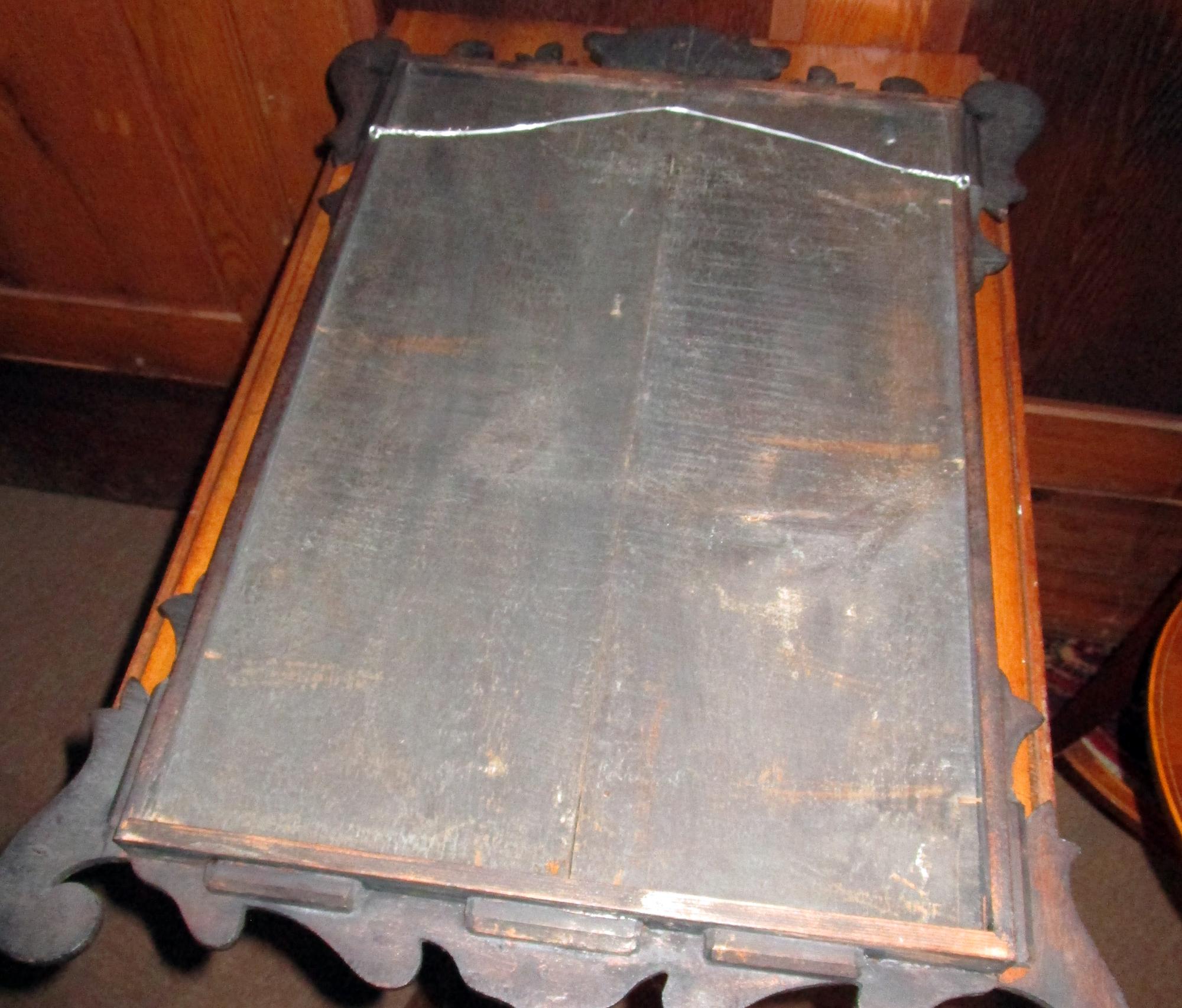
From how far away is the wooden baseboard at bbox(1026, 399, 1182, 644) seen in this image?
153 centimetres

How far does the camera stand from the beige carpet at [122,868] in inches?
60.1

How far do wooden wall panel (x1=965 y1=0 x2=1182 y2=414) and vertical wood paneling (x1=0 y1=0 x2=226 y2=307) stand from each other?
1.01 meters

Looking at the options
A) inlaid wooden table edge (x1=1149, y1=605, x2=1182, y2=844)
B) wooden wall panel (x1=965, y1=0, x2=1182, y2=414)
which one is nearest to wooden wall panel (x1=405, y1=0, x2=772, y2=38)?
wooden wall panel (x1=965, y1=0, x2=1182, y2=414)

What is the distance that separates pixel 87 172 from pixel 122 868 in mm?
1026

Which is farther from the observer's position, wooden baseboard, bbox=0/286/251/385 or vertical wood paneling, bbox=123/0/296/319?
wooden baseboard, bbox=0/286/251/385

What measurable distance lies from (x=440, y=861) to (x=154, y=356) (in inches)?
48.9

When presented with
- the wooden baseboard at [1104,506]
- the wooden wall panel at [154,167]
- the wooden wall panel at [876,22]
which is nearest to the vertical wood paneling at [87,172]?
the wooden wall panel at [154,167]

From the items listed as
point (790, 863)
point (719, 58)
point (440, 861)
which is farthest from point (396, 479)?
point (719, 58)

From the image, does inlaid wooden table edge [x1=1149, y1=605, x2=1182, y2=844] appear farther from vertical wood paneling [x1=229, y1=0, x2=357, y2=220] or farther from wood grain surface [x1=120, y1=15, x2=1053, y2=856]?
vertical wood paneling [x1=229, y1=0, x2=357, y2=220]

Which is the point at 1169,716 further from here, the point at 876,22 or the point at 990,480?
the point at 876,22

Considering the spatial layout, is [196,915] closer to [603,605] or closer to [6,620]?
[603,605]

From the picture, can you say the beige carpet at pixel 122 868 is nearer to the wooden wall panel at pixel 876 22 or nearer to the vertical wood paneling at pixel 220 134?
the vertical wood paneling at pixel 220 134

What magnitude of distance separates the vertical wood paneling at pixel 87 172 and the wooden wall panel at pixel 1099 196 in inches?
39.8

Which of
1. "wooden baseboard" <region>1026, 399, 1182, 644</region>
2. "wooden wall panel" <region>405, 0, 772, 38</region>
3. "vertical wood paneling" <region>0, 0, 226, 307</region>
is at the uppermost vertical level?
"wooden wall panel" <region>405, 0, 772, 38</region>
